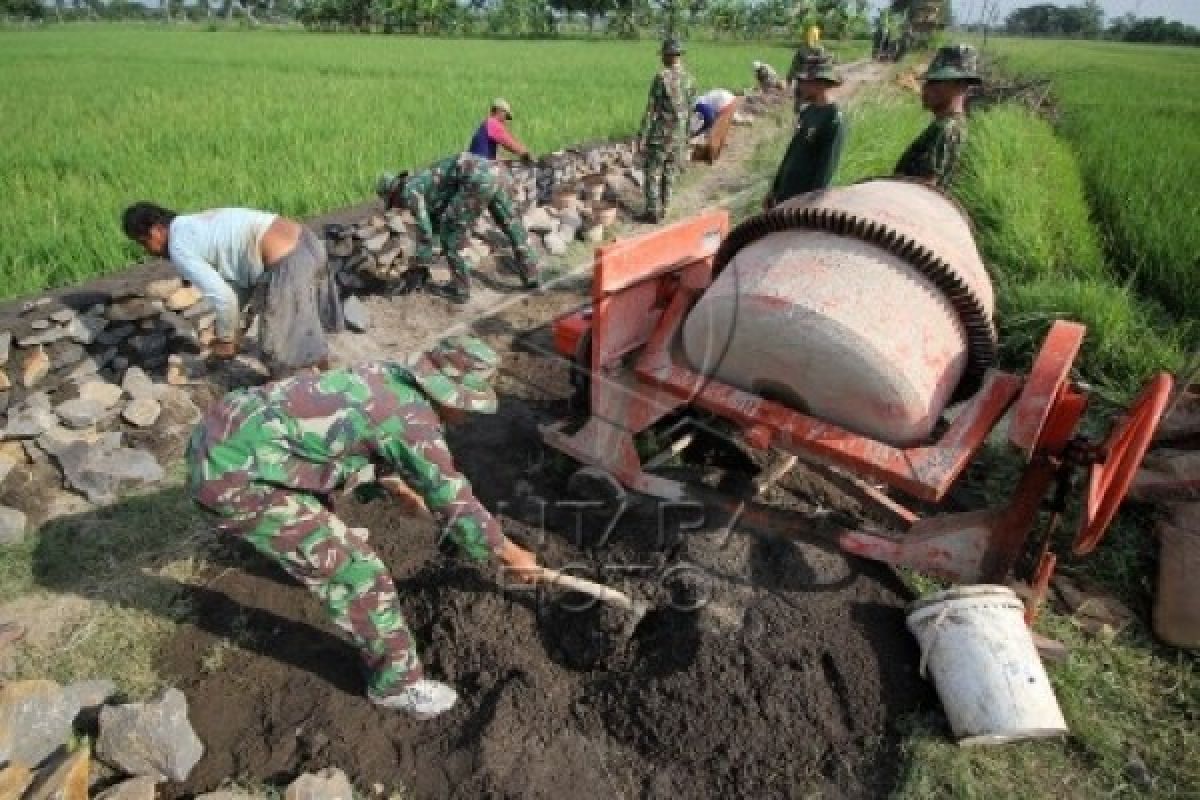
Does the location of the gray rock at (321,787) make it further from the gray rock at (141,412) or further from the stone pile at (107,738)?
the gray rock at (141,412)

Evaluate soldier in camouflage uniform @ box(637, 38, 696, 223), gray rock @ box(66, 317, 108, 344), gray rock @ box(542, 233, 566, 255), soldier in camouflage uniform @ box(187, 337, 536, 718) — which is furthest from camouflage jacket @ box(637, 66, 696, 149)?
soldier in camouflage uniform @ box(187, 337, 536, 718)

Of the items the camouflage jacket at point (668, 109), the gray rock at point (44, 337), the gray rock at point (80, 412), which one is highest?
the camouflage jacket at point (668, 109)

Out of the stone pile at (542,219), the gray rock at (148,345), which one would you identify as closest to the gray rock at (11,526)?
the gray rock at (148,345)

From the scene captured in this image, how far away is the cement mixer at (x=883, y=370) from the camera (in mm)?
2764

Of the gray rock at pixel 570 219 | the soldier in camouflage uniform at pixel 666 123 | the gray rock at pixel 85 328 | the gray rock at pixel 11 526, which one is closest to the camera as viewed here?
the gray rock at pixel 11 526

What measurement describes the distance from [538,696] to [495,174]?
4.30 meters

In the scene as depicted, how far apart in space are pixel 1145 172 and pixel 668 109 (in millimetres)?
5481

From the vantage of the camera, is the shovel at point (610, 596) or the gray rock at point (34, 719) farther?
the shovel at point (610, 596)

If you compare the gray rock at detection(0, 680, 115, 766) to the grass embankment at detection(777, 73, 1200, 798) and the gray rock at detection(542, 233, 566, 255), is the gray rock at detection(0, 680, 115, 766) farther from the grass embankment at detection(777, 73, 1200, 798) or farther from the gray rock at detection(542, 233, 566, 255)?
the gray rock at detection(542, 233, 566, 255)

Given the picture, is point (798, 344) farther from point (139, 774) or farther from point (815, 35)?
point (815, 35)

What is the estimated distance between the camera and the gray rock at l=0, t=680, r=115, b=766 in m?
2.51

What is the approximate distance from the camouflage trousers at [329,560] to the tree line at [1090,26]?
218 ft

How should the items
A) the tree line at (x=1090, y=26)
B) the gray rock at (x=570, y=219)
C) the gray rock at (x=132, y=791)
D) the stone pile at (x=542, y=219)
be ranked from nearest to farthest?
1. the gray rock at (x=132, y=791)
2. the stone pile at (x=542, y=219)
3. the gray rock at (x=570, y=219)
4. the tree line at (x=1090, y=26)

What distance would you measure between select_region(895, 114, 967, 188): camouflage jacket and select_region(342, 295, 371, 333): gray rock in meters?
3.95
